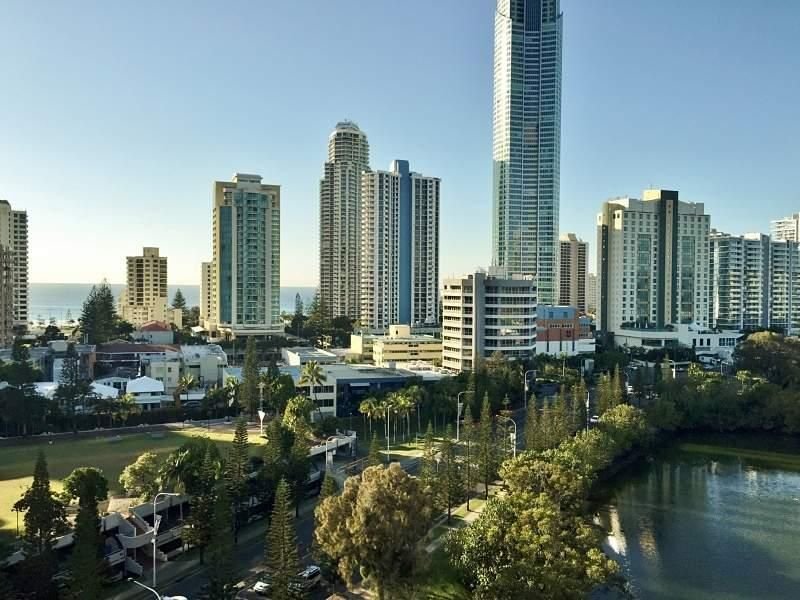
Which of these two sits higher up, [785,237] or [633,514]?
[785,237]

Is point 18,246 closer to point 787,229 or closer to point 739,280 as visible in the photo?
point 739,280

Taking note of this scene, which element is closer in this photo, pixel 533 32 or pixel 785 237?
pixel 533 32

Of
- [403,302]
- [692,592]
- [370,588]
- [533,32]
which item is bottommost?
[692,592]

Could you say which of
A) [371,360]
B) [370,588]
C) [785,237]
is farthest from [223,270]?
[785,237]

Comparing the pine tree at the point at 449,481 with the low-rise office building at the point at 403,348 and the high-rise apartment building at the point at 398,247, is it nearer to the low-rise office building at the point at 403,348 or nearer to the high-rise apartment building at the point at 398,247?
the low-rise office building at the point at 403,348

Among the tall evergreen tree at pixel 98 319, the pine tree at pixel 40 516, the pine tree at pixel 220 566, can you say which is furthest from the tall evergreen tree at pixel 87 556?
the tall evergreen tree at pixel 98 319

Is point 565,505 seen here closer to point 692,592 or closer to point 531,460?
point 531,460

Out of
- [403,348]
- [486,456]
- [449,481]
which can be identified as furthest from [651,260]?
[449,481]
